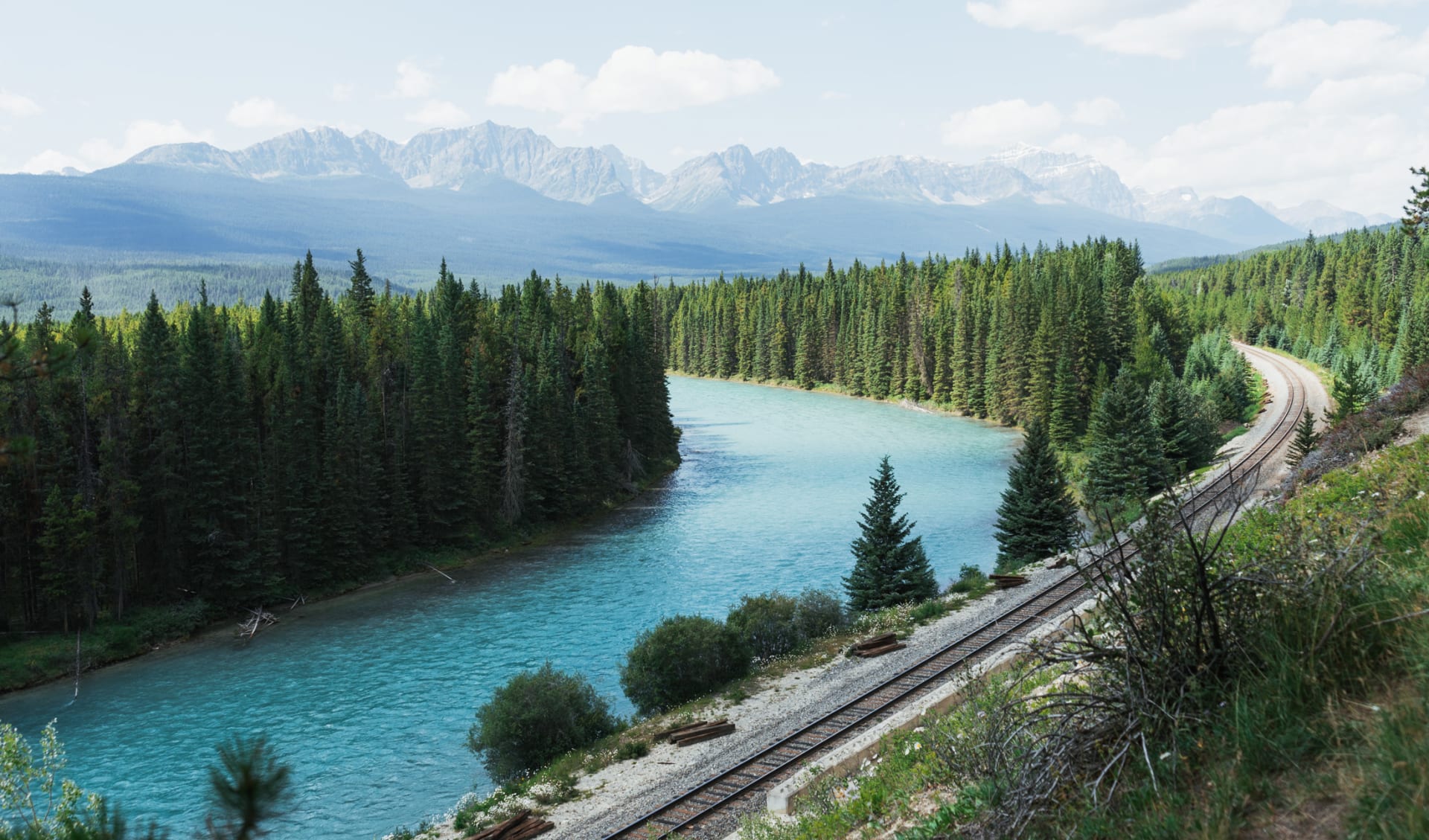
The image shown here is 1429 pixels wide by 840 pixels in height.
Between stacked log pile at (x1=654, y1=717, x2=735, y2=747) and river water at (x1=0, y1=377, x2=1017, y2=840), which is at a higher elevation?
stacked log pile at (x1=654, y1=717, x2=735, y2=747)

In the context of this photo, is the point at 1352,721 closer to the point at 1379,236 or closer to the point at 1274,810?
the point at 1274,810

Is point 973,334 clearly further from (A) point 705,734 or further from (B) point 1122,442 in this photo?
(A) point 705,734

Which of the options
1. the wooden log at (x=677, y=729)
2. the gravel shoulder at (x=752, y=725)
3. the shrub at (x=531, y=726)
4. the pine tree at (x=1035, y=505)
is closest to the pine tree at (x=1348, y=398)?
the pine tree at (x=1035, y=505)

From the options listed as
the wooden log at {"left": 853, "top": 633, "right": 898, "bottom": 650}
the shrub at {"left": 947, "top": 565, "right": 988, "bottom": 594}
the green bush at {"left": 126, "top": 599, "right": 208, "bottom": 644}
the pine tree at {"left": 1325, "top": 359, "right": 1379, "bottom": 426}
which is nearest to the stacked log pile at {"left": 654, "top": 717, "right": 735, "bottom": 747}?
the wooden log at {"left": 853, "top": 633, "right": 898, "bottom": 650}

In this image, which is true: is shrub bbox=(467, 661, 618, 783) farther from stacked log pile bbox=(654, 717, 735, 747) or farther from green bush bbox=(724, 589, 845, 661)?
green bush bbox=(724, 589, 845, 661)

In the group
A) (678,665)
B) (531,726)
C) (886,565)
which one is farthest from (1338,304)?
(531,726)

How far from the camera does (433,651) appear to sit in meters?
33.8

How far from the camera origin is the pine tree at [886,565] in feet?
106

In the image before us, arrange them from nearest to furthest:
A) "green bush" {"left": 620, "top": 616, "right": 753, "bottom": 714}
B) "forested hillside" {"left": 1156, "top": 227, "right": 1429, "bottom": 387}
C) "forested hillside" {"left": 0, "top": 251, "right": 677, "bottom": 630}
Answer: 1. "green bush" {"left": 620, "top": 616, "right": 753, "bottom": 714}
2. "forested hillside" {"left": 0, "top": 251, "right": 677, "bottom": 630}
3. "forested hillside" {"left": 1156, "top": 227, "right": 1429, "bottom": 387}

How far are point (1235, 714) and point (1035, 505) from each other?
32296 millimetres

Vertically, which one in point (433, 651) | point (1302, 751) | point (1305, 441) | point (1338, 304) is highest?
point (1338, 304)

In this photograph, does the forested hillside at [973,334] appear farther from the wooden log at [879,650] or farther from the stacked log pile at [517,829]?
the stacked log pile at [517,829]

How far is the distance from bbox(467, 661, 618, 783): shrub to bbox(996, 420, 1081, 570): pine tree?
63.1 ft

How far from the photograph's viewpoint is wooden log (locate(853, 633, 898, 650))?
26.1 meters
